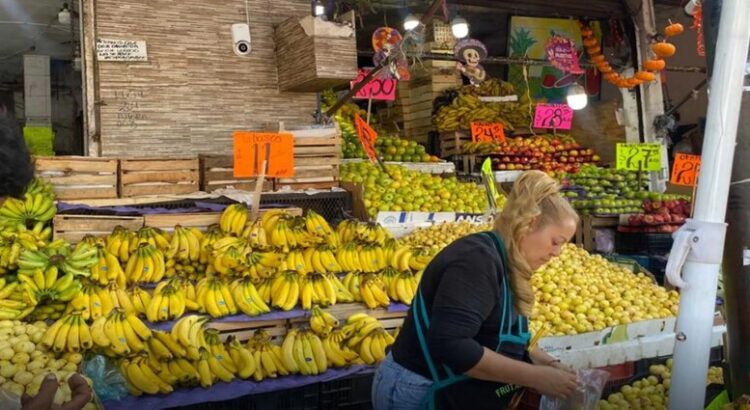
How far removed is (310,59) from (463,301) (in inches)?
169

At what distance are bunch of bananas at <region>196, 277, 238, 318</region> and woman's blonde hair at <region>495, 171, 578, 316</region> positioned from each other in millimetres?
2283

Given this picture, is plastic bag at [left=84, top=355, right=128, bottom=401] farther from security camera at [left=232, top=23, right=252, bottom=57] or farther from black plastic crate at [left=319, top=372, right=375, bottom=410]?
security camera at [left=232, top=23, right=252, bottom=57]

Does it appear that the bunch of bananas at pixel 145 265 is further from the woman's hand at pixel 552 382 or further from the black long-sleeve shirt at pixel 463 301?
the woman's hand at pixel 552 382

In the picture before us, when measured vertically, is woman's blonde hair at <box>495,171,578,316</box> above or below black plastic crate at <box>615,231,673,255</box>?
above

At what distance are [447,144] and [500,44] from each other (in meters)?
2.84

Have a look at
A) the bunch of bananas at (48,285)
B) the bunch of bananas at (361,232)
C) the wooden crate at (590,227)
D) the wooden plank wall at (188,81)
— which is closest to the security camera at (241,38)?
the wooden plank wall at (188,81)

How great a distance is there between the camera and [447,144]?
30.9 feet

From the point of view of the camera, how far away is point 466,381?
247cm

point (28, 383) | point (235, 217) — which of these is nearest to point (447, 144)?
point (235, 217)

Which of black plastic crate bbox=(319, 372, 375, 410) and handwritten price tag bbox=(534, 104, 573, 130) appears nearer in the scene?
black plastic crate bbox=(319, 372, 375, 410)

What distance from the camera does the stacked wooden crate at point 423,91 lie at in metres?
9.82

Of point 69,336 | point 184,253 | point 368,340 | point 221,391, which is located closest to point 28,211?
point 184,253

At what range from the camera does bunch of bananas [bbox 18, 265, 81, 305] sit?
3.96 metres

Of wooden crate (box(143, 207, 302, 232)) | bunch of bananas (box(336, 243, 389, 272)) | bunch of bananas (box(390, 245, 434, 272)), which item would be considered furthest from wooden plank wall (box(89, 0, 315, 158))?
bunch of bananas (box(390, 245, 434, 272))
